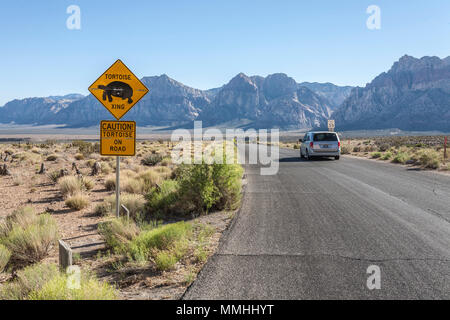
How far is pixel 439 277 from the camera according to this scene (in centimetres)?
426

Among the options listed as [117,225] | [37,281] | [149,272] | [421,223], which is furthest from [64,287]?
[421,223]

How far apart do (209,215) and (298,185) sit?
473cm

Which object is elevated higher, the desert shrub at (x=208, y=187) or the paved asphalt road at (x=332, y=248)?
the desert shrub at (x=208, y=187)

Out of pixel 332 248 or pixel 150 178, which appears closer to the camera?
pixel 332 248

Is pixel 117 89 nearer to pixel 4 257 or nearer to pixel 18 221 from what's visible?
pixel 18 221

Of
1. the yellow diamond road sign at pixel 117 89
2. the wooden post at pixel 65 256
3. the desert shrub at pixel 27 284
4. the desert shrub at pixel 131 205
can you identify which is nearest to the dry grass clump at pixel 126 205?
the desert shrub at pixel 131 205

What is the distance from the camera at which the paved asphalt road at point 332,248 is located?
3.96 metres

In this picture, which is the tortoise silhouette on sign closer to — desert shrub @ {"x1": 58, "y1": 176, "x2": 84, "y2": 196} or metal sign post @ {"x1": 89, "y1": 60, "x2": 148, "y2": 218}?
metal sign post @ {"x1": 89, "y1": 60, "x2": 148, "y2": 218}

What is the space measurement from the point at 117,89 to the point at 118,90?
28 mm

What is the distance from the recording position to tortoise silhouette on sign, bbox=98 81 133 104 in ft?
24.0

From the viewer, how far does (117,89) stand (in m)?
7.42

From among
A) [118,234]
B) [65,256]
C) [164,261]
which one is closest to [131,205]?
[118,234]

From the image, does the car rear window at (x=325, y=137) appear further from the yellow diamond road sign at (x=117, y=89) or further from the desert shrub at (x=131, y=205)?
the yellow diamond road sign at (x=117, y=89)

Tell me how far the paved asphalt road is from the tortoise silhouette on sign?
354cm
